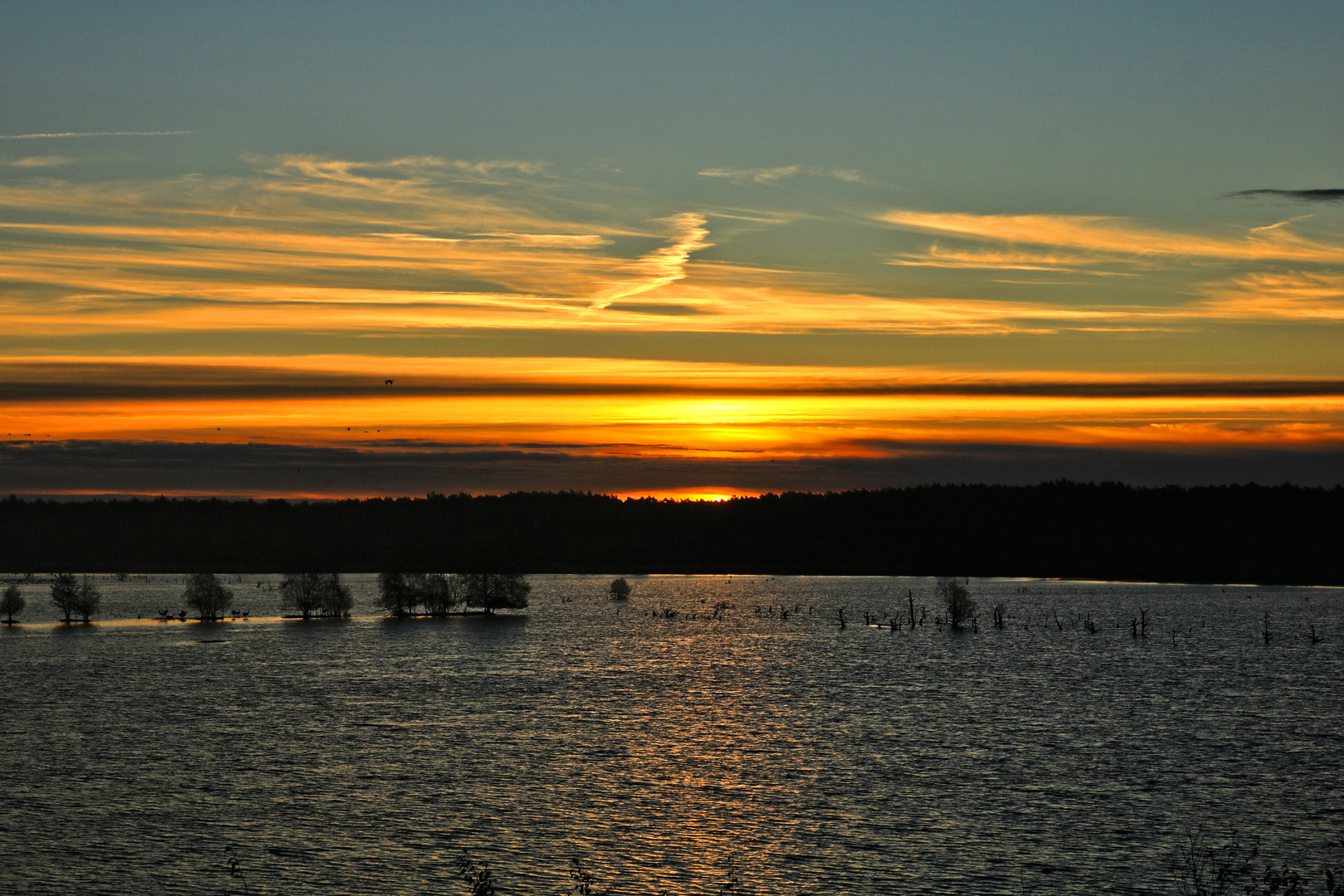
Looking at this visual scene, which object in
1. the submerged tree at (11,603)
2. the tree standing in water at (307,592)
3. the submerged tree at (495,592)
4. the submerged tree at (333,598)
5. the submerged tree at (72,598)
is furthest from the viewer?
the submerged tree at (495,592)

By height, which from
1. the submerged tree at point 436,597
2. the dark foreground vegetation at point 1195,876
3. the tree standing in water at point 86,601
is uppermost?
the dark foreground vegetation at point 1195,876

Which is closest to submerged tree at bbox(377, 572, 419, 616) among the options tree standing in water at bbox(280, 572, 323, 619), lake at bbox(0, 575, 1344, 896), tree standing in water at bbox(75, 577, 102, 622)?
tree standing in water at bbox(280, 572, 323, 619)

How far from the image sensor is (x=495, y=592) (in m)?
161

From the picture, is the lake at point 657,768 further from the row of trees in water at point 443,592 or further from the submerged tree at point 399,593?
the row of trees in water at point 443,592

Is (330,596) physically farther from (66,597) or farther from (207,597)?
(66,597)

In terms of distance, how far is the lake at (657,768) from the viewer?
34.5 m

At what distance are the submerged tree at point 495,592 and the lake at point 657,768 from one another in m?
53.6

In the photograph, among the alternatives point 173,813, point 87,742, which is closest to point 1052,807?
point 173,813

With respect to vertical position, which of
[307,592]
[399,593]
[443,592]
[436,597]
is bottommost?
[436,597]

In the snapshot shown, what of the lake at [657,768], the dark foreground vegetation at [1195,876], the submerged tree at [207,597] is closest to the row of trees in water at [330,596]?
the submerged tree at [207,597]

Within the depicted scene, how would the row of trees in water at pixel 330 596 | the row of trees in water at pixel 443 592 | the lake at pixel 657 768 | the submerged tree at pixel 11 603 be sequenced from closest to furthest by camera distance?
the lake at pixel 657 768
the submerged tree at pixel 11 603
the row of trees in water at pixel 330 596
the row of trees in water at pixel 443 592

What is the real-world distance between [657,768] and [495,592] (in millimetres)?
113429

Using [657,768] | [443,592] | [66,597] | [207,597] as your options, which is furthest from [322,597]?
[657,768]

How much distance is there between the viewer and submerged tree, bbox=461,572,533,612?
160 m
